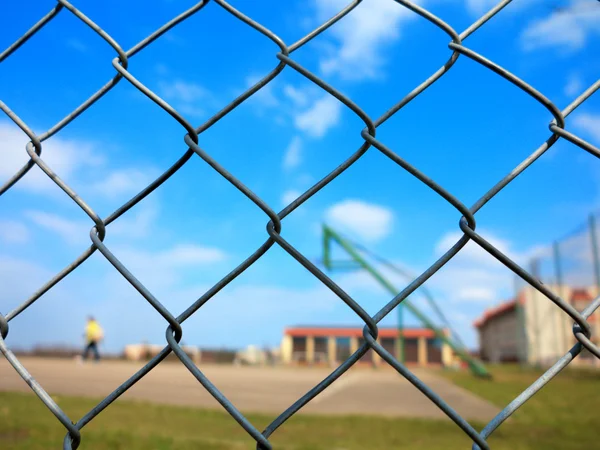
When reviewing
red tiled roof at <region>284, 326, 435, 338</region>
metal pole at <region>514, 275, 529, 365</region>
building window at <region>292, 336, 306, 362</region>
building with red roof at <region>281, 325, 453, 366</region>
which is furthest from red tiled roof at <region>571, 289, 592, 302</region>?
building window at <region>292, 336, 306, 362</region>

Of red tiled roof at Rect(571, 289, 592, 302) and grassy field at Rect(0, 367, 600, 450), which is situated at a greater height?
red tiled roof at Rect(571, 289, 592, 302)

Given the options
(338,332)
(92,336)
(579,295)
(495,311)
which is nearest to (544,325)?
(579,295)

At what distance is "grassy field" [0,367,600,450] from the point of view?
10.7ft

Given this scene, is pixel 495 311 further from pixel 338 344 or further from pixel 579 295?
pixel 579 295

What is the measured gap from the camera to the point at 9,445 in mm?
3059

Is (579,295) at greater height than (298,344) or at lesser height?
greater

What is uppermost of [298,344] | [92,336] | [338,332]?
[92,336]

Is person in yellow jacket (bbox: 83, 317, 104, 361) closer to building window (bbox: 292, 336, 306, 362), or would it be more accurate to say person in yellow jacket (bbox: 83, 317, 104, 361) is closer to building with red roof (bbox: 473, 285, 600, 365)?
building with red roof (bbox: 473, 285, 600, 365)

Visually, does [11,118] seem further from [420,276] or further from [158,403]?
[158,403]

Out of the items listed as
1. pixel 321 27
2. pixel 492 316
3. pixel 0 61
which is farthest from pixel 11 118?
pixel 492 316

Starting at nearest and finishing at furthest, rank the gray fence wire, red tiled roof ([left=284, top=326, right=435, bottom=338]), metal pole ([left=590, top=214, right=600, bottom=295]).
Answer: the gray fence wire < metal pole ([left=590, top=214, right=600, bottom=295]) < red tiled roof ([left=284, top=326, right=435, bottom=338])

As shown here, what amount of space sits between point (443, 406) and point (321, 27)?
562 millimetres

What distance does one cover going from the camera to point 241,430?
13.0 feet

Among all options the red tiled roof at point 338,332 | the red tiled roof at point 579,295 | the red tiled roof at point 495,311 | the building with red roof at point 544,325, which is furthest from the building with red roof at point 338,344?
the red tiled roof at point 579,295
